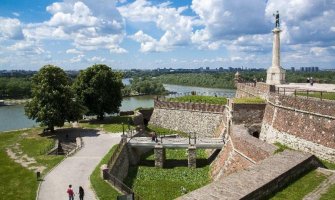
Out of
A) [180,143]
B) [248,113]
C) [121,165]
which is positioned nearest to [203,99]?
[248,113]

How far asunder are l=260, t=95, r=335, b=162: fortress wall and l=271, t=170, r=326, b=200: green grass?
4.24 meters

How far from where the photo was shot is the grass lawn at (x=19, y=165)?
18234mm

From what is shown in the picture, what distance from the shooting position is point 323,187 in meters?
13.3

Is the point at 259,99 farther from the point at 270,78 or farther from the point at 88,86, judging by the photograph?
the point at 88,86

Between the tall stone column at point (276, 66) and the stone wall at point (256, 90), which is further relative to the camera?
the tall stone column at point (276, 66)

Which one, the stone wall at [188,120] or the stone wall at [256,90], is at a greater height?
the stone wall at [256,90]

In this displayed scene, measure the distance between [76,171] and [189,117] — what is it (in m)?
19.5

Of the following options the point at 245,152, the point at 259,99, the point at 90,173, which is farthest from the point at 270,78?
the point at 90,173

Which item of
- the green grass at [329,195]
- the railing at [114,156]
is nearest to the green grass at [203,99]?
the railing at [114,156]

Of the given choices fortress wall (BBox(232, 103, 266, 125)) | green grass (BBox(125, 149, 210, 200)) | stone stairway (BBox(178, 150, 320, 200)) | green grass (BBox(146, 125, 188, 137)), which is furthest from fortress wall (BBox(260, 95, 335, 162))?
green grass (BBox(146, 125, 188, 137))

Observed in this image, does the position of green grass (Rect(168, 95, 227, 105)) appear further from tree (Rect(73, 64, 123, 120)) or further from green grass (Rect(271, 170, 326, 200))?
green grass (Rect(271, 170, 326, 200))

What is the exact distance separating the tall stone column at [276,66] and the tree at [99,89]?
15562mm

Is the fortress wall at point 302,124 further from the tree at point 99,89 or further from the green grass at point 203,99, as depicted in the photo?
the tree at point 99,89

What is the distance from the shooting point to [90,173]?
20406mm
